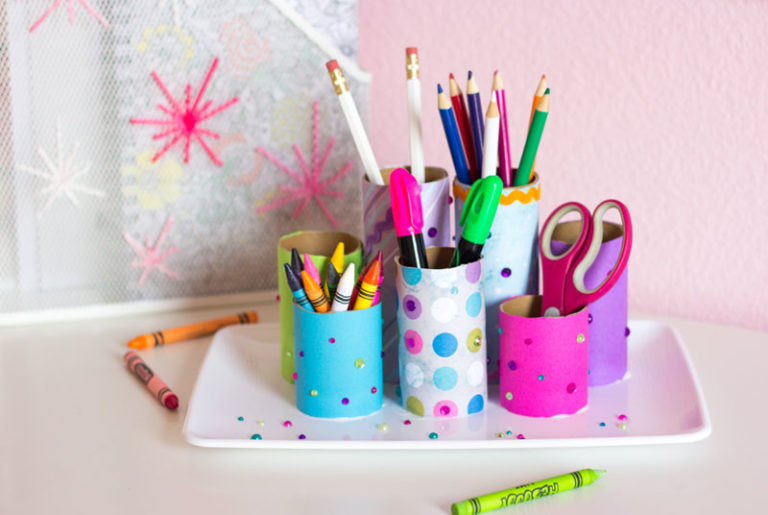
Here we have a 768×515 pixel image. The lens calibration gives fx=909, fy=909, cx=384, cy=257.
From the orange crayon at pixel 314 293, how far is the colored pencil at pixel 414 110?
0.41 ft

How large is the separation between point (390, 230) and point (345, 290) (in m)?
0.08

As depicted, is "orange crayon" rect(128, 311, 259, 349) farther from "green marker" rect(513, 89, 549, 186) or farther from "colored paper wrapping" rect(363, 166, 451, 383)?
"green marker" rect(513, 89, 549, 186)

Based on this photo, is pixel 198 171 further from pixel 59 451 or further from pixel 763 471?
pixel 763 471

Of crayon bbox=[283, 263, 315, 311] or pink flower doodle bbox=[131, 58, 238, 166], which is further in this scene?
pink flower doodle bbox=[131, 58, 238, 166]

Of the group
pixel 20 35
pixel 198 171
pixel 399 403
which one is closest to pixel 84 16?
pixel 20 35

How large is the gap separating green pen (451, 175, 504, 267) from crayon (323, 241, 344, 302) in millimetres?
85

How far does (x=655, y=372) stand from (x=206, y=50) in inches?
18.8

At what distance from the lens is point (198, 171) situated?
0.84m

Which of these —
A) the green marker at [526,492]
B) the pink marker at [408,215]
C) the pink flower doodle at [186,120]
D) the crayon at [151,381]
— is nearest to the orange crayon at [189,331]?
the crayon at [151,381]

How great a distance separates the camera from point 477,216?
0.62 metres

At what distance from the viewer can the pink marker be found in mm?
623

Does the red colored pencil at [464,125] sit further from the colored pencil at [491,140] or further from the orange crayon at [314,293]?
the orange crayon at [314,293]

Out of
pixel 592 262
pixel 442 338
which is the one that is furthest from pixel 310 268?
pixel 592 262

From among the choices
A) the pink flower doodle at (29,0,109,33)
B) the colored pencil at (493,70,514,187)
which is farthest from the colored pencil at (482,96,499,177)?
the pink flower doodle at (29,0,109,33)
